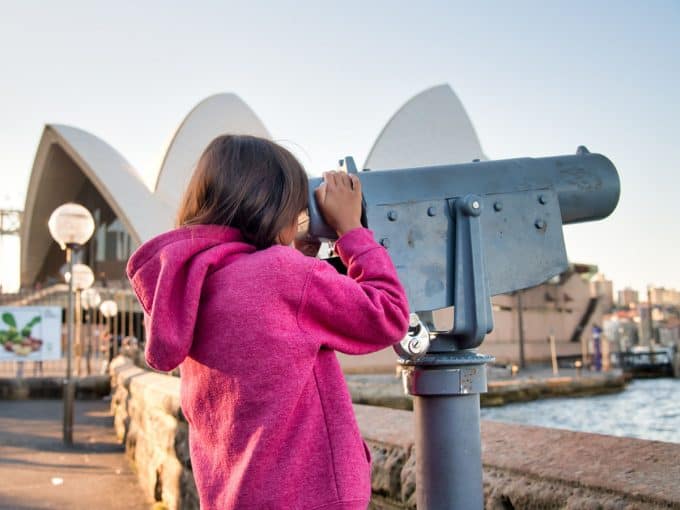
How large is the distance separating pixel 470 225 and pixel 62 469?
13.8 ft

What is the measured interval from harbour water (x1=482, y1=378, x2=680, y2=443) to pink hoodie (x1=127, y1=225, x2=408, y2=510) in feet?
33.6

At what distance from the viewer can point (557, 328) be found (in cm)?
3775

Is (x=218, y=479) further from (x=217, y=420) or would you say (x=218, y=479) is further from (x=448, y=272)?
(x=448, y=272)

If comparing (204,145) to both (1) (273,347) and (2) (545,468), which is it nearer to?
(2) (545,468)

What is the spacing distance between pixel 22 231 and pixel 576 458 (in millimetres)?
36338

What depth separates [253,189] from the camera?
1.03 metres

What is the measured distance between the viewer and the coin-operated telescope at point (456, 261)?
104 cm

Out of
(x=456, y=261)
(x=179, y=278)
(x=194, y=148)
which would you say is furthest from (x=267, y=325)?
(x=194, y=148)

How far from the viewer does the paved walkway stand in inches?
138

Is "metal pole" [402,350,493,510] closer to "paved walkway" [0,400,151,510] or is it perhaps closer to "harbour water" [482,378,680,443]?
"paved walkway" [0,400,151,510]

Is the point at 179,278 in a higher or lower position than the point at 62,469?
higher

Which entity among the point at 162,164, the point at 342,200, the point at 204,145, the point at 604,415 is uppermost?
the point at 204,145

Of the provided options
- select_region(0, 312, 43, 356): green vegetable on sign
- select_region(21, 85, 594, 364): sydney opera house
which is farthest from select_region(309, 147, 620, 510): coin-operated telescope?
select_region(21, 85, 594, 364): sydney opera house

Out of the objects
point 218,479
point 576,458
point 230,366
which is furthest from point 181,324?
point 576,458
